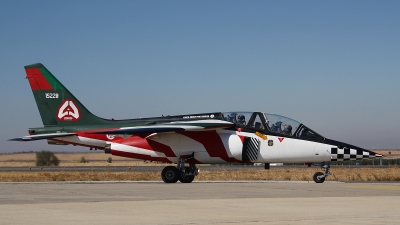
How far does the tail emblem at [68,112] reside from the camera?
2633 cm

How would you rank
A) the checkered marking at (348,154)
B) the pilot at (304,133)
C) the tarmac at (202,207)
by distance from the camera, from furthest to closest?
the pilot at (304,133) < the checkered marking at (348,154) < the tarmac at (202,207)

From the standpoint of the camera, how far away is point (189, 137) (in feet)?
81.5

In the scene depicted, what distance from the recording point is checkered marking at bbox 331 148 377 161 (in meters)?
23.6

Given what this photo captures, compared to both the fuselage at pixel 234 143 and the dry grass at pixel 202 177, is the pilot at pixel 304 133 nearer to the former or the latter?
the fuselage at pixel 234 143

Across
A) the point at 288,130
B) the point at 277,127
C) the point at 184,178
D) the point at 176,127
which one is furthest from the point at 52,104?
the point at 288,130

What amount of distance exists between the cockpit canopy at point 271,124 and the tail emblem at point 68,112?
6.54m

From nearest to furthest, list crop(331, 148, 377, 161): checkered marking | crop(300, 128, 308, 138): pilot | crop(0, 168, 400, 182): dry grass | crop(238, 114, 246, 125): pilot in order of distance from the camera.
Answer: crop(331, 148, 377, 161): checkered marking → crop(300, 128, 308, 138): pilot → crop(238, 114, 246, 125): pilot → crop(0, 168, 400, 182): dry grass

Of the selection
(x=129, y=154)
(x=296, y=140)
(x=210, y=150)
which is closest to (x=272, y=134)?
(x=296, y=140)

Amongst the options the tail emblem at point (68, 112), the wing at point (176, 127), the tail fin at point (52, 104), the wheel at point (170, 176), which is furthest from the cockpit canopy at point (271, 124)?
the tail emblem at point (68, 112)

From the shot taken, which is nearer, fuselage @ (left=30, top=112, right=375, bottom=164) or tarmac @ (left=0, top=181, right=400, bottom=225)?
tarmac @ (left=0, top=181, right=400, bottom=225)

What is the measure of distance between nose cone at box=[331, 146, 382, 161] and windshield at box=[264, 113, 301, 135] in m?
1.75

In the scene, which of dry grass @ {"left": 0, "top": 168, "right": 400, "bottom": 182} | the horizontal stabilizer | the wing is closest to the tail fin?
the horizontal stabilizer

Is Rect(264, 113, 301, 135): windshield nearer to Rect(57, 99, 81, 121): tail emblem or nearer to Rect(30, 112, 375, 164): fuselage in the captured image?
Rect(30, 112, 375, 164): fuselage

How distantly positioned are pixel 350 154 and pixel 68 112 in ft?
38.8
